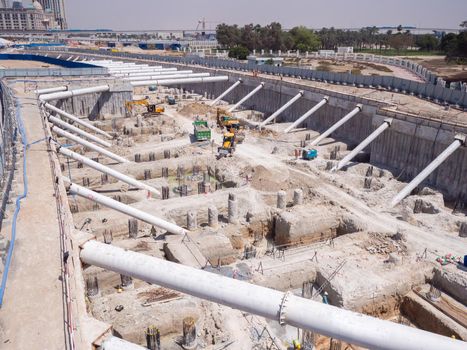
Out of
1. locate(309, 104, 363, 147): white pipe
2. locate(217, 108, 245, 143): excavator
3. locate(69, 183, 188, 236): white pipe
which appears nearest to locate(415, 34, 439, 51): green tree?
locate(217, 108, 245, 143): excavator

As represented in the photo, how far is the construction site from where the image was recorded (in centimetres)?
853

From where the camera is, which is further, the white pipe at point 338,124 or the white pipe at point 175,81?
the white pipe at point 175,81

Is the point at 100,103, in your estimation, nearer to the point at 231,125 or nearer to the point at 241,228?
the point at 231,125

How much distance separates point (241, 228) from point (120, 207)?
260 inches

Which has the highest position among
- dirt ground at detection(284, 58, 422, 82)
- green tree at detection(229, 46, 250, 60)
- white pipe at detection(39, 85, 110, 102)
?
green tree at detection(229, 46, 250, 60)

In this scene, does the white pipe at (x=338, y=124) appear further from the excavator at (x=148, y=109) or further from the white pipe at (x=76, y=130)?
the excavator at (x=148, y=109)

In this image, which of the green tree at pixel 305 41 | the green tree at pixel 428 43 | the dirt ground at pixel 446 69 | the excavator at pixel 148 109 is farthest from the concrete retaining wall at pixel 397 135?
the green tree at pixel 428 43

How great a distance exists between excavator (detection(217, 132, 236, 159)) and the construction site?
10.1 inches

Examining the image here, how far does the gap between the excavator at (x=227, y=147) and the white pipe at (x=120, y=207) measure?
12.2 m

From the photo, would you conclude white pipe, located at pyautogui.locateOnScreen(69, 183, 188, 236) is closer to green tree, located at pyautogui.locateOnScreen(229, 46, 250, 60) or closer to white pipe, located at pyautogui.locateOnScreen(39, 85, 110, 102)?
white pipe, located at pyautogui.locateOnScreen(39, 85, 110, 102)

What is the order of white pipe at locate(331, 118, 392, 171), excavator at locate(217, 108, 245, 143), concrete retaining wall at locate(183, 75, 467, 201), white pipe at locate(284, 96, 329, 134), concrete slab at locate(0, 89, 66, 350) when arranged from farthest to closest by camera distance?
1. white pipe at locate(284, 96, 329, 134)
2. excavator at locate(217, 108, 245, 143)
3. white pipe at locate(331, 118, 392, 171)
4. concrete retaining wall at locate(183, 75, 467, 201)
5. concrete slab at locate(0, 89, 66, 350)

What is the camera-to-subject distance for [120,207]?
1798cm

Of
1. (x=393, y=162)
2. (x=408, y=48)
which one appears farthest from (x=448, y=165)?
(x=408, y=48)

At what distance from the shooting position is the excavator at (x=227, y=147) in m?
30.7
